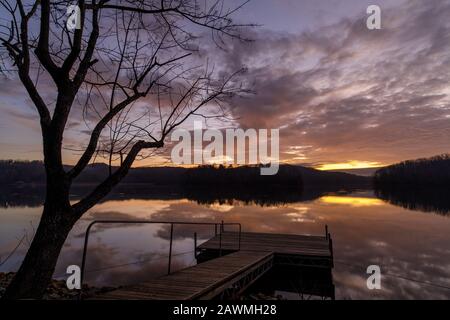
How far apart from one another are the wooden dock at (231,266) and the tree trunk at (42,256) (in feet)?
4.79

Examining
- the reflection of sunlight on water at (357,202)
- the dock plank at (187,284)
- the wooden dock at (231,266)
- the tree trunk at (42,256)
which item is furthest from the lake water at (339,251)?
the reflection of sunlight on water at (357,202)

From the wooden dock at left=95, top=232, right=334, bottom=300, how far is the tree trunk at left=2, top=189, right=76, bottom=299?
4.79 feet

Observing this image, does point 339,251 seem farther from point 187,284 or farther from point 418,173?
point 418,173

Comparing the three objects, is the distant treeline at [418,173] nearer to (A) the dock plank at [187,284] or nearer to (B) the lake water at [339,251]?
(B) the lake water at [339,251]

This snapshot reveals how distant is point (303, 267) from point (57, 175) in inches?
483

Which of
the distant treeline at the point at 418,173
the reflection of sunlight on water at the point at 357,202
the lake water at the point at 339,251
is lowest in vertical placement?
the lake water at the point at 339,251

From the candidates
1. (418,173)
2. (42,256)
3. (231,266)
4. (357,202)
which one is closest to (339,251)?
(231,266)

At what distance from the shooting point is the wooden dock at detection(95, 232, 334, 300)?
6512 millimetres

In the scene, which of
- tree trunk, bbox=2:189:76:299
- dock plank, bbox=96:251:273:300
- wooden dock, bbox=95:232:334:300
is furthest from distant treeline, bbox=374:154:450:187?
tree trunk, bbox=2:189:76:299

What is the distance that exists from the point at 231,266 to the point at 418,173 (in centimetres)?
16172

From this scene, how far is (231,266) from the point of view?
9.72 metres

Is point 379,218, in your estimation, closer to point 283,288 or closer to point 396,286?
point 396,286

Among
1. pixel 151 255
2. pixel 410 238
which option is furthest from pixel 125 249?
pixel 410 238

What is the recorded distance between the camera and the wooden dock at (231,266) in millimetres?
6512
